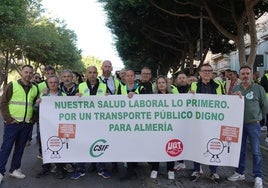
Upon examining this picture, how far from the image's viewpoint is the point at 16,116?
697 centimetres

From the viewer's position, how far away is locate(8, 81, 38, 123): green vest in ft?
22.9

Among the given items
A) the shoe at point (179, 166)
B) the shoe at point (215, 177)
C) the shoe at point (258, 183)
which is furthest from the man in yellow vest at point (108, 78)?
the shoe at point (258, 183)

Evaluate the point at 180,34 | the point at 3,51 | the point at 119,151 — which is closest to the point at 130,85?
the point at 119,151

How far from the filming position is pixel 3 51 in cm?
4050

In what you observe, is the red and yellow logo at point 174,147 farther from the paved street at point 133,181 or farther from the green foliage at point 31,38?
the green foliage at point 31,38

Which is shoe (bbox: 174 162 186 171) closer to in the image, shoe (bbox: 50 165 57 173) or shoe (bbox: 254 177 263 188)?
shoe (bbox: 254 177 263 188)

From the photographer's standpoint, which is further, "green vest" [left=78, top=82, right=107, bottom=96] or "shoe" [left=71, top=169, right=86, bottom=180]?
"green vest" [left=78, top=82, right=107, bottom=96]

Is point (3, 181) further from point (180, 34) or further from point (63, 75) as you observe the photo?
point (180, 34)

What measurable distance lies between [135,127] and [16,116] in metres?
1.99

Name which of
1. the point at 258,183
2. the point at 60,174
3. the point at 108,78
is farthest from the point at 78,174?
the point at 258,183

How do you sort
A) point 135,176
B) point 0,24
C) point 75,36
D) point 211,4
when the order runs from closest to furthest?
point 135,176, point 211,4, point 0,24, point 75,36

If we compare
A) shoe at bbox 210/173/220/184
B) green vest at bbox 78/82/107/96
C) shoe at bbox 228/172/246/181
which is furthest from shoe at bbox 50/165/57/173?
shoe at bbox 228/172/246/181

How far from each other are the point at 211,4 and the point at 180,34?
8.31 metres

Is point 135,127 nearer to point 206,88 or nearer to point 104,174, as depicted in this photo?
point 104,174
